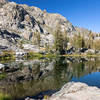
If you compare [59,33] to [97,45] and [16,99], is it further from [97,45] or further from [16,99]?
[16,99]

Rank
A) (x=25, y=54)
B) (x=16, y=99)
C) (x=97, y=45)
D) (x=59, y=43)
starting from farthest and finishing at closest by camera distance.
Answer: (x=97, y=45) < (x=59, y=43) < (x=25, y=54) < (x=16, y=99)

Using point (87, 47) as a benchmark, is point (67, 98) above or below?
below

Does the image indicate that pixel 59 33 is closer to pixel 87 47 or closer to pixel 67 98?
pixel 87 47

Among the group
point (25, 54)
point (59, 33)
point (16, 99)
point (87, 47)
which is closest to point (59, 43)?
point (59, 33)

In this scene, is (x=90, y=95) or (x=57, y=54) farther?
(x=57, y=54)

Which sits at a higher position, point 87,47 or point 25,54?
point 87,47

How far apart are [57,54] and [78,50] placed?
36.2 metres

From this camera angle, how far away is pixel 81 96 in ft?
44.5

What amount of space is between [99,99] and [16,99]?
11.3 metres

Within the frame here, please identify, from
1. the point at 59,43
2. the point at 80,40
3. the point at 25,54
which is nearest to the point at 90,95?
the point at 25,54

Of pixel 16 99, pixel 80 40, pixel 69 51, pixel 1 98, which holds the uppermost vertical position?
pixel 80 40

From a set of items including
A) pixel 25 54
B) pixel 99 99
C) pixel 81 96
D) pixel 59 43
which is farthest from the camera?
pixel 59 43

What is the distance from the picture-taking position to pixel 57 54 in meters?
109

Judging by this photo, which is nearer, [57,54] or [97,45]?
[57,54]
